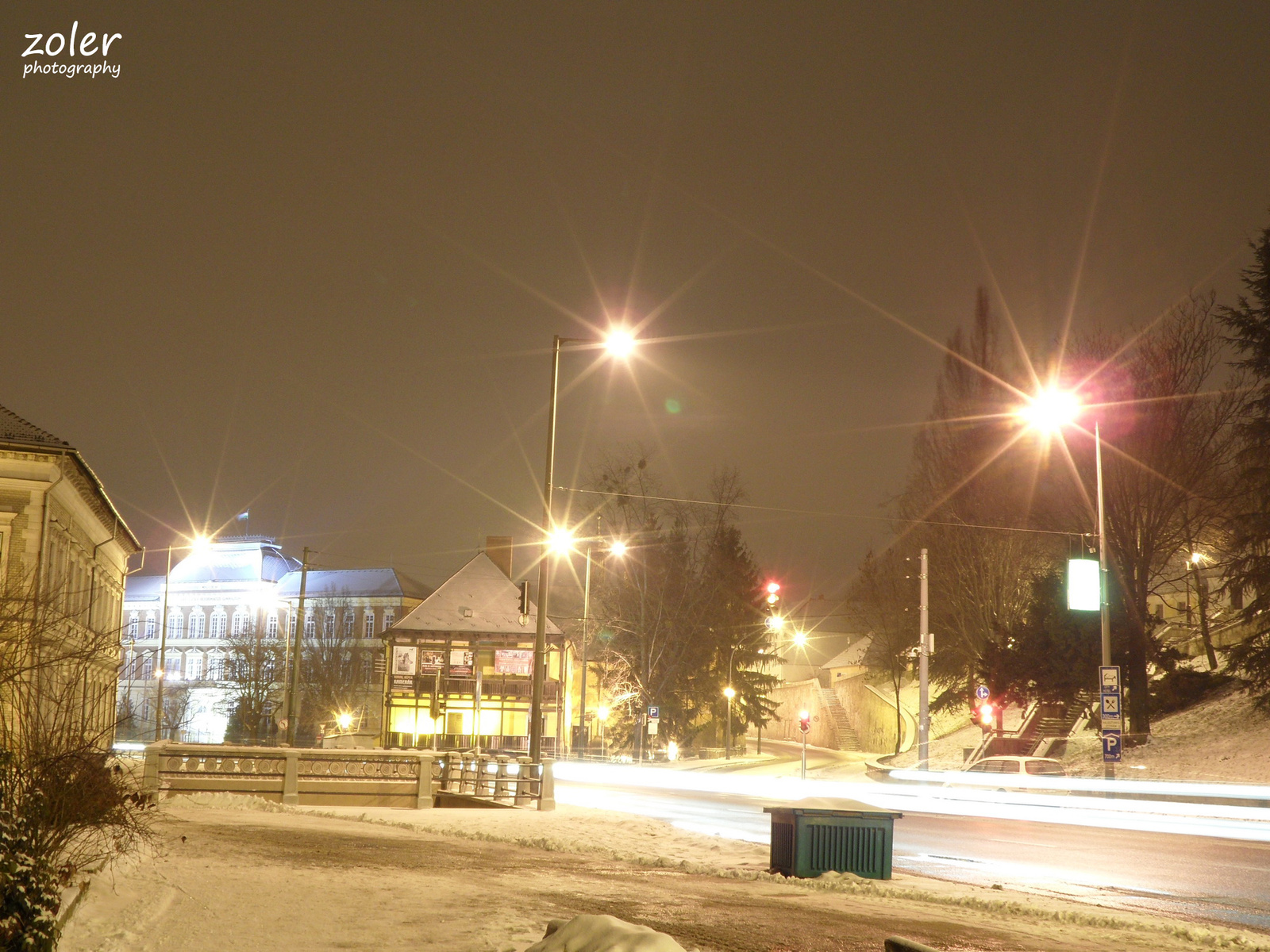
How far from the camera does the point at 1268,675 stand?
3369cm

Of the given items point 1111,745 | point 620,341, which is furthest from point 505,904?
point 1111,745

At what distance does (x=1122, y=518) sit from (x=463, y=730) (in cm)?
3962

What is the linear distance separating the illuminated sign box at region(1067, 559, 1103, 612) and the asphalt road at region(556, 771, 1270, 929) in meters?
7.54

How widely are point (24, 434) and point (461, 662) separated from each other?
3049 cm

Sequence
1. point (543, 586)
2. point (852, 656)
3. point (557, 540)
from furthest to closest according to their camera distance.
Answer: point (852, 656) < point (557, 540) < point (543, 586)

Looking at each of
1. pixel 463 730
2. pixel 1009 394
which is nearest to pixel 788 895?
pixel 1009 394

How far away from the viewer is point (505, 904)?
10539mm

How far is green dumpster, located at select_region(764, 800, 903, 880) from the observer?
547 inches

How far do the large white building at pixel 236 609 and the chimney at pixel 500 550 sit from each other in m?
16.9

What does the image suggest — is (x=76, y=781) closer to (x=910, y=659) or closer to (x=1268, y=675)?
(x=1268, y=675)

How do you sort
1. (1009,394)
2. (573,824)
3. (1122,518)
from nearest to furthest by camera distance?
(573,824), (1122,518), (1009,394)

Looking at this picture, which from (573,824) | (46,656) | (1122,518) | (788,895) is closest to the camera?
(788,895)

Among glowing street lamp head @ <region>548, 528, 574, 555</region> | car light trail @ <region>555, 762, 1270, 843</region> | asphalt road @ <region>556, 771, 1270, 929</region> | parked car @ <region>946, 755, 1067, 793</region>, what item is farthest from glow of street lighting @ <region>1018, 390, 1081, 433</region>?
glowing street lamp head @ <region>548, 528, 574, 555</region>

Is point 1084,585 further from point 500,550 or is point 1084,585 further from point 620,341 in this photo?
point 500,550
